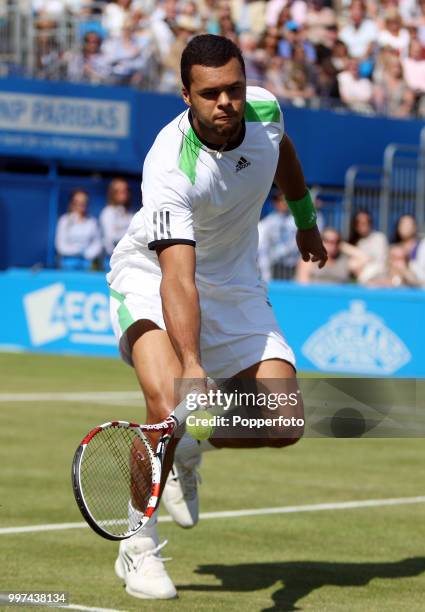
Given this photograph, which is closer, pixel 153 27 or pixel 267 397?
pixel 267 397

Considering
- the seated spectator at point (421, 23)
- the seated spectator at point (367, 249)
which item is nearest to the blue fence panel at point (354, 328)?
the seated spectator at point (367, 249)

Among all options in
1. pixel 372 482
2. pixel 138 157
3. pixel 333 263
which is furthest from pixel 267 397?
pixel 138 157

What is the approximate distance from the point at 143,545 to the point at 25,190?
17810 millimetres

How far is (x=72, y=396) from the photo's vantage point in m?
14.9

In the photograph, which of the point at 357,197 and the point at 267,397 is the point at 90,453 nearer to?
the point at 267,397

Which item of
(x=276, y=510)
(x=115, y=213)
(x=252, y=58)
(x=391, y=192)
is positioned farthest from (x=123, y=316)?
(x=252, y=58)

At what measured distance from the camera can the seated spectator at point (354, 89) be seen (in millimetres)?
24516

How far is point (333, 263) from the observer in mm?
19516

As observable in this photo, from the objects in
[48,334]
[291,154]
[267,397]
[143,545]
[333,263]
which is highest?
[291,154]

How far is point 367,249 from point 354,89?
17.7ft

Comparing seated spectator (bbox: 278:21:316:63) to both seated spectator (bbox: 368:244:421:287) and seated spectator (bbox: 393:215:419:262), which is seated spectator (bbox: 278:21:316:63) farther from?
seated spectator (bbox: 368:244:421:287)

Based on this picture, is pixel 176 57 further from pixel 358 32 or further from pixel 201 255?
pixel 201 255

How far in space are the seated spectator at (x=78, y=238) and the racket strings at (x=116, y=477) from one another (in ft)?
54.3

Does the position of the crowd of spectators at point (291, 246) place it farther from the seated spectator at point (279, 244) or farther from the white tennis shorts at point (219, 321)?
the white tennis shorts at point (219, 321)
